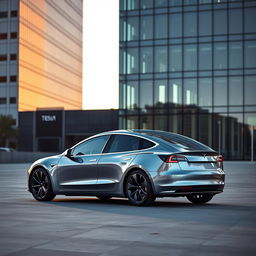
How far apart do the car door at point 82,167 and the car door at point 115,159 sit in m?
→ 0.16

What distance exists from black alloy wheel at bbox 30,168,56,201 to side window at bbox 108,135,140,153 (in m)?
1.62

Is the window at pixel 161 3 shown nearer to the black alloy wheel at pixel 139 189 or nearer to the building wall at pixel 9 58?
the building wall at pixel 9 58

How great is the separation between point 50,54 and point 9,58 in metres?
12.0

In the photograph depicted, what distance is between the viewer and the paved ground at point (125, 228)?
6789 millimetres

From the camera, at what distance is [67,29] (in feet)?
381

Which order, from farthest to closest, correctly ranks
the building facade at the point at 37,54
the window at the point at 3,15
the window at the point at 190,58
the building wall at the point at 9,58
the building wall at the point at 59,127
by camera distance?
the window at the point at 3,15 → the building facade at the point at 37,54 → the building wall at the point at 9,58 → the building wall at the point at 59,127 → the window at the point at 190,58

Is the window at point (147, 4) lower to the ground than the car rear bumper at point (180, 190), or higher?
higher

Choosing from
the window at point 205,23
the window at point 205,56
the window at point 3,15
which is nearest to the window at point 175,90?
the window at point 205,56

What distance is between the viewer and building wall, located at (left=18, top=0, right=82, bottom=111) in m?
97.6

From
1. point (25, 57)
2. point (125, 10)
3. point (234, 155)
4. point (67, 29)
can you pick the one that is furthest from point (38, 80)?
point (234, 155)

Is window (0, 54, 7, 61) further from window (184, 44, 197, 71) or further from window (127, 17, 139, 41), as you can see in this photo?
window (184, 44, 197, 71)

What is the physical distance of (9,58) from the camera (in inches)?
3782

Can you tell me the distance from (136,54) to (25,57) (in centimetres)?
3686

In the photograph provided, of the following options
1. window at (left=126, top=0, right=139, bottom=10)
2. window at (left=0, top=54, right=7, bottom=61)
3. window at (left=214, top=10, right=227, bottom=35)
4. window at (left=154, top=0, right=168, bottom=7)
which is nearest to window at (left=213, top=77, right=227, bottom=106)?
window at (left=214, top=10, right=227, bottom=35)
